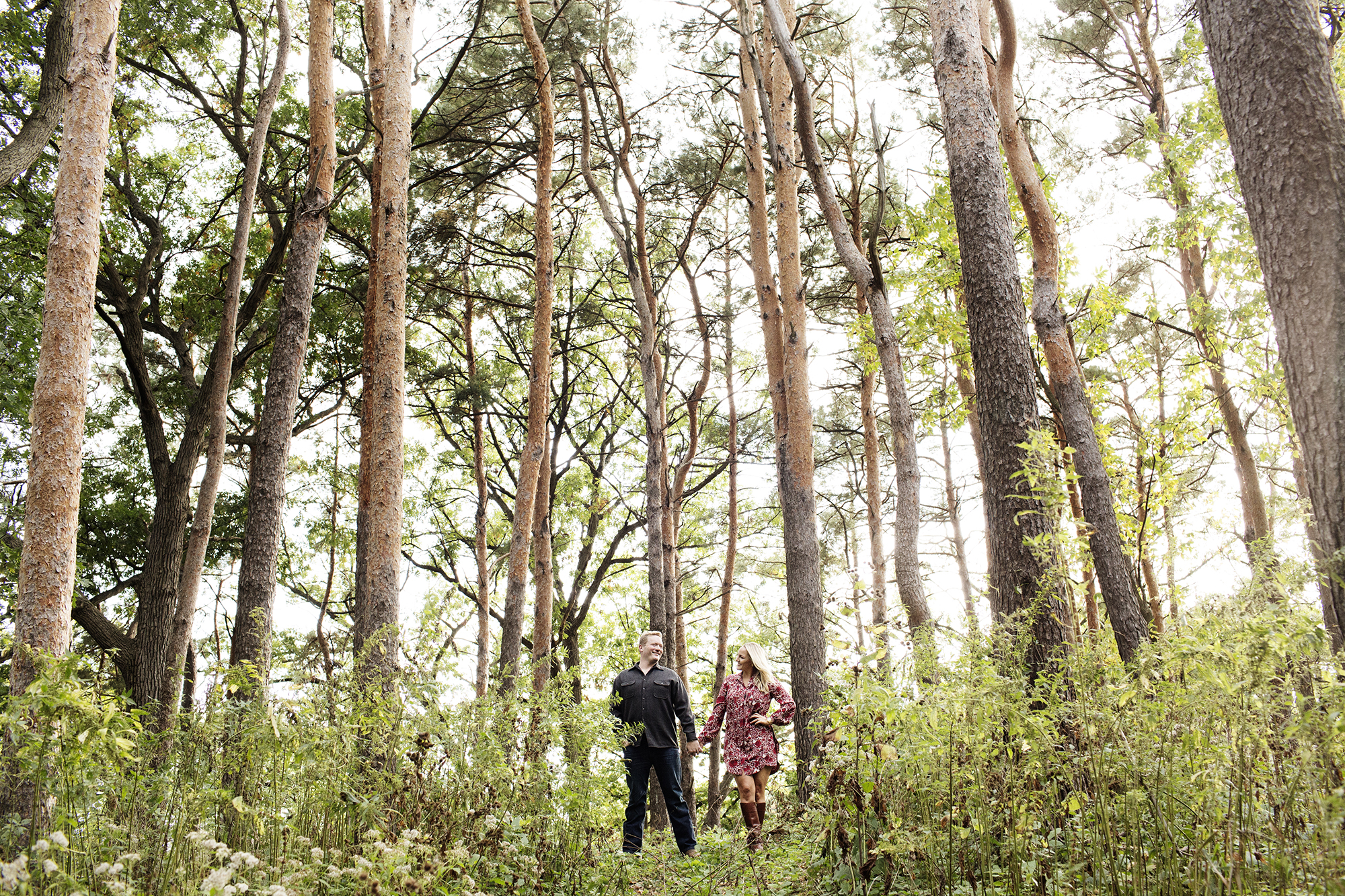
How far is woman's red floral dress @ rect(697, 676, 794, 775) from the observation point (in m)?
6.36

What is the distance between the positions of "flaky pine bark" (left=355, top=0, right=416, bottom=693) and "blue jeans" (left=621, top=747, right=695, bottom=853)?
79.6 inches

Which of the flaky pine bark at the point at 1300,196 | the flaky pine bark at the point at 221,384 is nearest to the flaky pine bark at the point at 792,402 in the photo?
the flaky pine bark at the point at 1300,196

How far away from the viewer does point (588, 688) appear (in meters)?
20.5

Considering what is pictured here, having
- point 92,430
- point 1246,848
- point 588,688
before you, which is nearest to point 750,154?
point 1246,848

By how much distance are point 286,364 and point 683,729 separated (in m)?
5.16

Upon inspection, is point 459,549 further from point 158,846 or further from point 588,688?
point 158,846

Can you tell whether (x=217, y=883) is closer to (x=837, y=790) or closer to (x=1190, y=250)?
(x=837, y=790)

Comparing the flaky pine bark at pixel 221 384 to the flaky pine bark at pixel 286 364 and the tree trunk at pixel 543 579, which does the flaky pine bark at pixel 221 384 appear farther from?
the tree trunk at pixel 543 579

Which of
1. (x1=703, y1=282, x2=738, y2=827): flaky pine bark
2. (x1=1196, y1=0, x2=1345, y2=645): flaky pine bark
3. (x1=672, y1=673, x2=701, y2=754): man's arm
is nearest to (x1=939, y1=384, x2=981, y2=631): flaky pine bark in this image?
(x1=703, y1=282, x2=738, y2=827): flaky pine bark

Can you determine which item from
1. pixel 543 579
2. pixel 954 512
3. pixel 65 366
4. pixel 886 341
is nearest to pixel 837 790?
pixel 65 366

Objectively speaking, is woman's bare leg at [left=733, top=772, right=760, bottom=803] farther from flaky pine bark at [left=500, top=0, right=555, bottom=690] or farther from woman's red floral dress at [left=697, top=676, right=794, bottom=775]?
flaky pine bark at [left=500, top=0, right=555, bottom=690]

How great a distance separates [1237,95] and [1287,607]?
7.72 feet

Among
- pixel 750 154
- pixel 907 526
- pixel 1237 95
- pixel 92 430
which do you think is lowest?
pixel 907 526

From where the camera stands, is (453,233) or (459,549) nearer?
(453,233)
